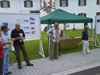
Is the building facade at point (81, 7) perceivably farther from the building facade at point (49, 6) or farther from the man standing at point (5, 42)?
the man standing at point (5, 42)

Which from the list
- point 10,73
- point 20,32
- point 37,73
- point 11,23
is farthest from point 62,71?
point 11,23

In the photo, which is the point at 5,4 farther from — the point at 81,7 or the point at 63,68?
the point at 63,68

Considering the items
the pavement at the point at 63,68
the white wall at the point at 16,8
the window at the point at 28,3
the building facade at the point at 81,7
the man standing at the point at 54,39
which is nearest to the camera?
the pavement at the point at 63,68

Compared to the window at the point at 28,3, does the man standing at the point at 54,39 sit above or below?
below

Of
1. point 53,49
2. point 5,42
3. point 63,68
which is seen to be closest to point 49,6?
point 53,49

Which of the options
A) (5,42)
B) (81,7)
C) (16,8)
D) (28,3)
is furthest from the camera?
(81,7)

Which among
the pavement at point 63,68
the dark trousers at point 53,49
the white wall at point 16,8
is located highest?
the white wall at point 16,8

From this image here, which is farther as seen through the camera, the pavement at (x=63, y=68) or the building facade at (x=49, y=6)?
the building facade at (x=49, y=6)

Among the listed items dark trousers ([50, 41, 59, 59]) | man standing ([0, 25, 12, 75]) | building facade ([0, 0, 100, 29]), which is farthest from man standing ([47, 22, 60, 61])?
building facade ([0, 0, 100, 29])

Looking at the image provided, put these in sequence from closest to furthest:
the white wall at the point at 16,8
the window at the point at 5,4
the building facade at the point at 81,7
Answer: the window at the point at 5,4, the white wall at the point at 16,8, the building facade at the point at 81,7

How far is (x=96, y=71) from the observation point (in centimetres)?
484

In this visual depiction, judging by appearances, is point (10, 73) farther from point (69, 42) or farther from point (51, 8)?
point (51, 8)

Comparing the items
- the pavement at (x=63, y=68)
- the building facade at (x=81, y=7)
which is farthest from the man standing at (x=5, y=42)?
the building facade at (x=81, y=7)

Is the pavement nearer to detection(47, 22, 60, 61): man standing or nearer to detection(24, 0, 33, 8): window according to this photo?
detection(47, 22, 60, 61): man standing
